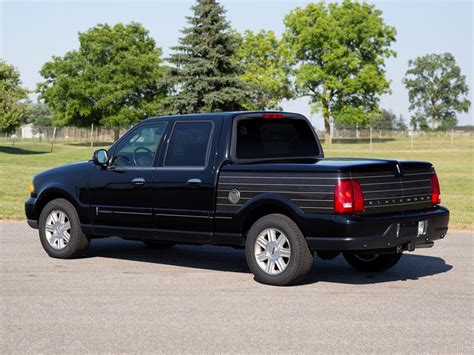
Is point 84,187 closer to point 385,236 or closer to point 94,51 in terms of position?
point 385,236

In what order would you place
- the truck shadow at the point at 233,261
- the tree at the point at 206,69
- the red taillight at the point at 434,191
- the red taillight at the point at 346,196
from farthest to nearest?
1. the tree at the point at 206,69
2. the truck shadow at the point at 233,261
3. the red taillight at the point at 434,191
4. the red taillight at the point at 346,196

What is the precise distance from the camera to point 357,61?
85375 millimetres

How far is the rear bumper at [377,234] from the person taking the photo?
328 inches

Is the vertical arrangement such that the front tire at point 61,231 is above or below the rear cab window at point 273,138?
below

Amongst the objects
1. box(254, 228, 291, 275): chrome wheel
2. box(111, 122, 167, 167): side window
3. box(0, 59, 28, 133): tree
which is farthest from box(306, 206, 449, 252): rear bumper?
box(0, 59, 28, 133): tree

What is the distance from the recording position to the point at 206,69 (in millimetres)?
54844

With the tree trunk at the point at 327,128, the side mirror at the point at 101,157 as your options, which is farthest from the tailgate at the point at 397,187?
the tree trunk at the point at 327,128

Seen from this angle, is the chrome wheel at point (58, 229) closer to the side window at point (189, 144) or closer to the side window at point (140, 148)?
the side window at point (140, 148)

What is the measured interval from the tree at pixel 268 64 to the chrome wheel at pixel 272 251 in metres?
77.7

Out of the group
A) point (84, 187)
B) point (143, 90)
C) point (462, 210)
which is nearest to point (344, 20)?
point (143, 90)

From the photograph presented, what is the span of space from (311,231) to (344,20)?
3254 inches

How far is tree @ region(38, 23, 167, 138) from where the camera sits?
287 feet

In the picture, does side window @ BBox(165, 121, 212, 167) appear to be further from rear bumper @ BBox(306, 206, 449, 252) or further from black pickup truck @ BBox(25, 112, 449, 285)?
rear bumper @ BBox(306, 206, 449, 252)

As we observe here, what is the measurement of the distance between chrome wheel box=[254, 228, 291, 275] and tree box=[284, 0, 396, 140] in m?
76.3
